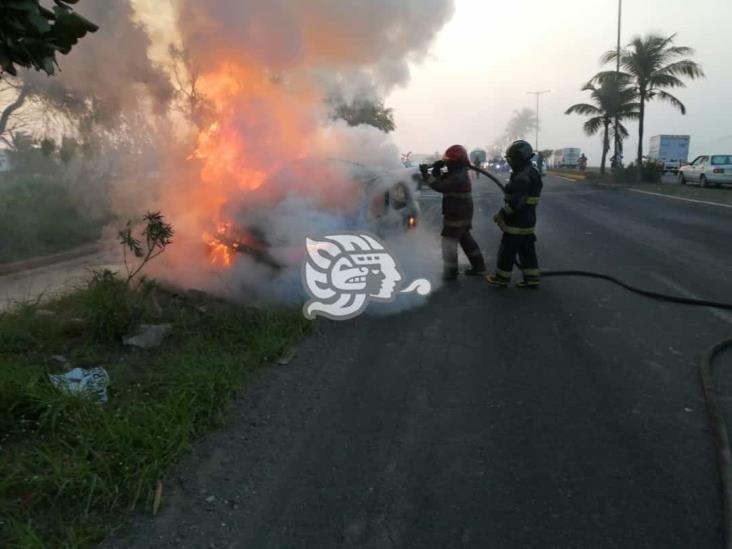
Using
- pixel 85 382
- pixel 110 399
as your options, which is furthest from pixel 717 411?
pixel 85 382

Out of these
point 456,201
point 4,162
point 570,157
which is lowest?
point 570,157

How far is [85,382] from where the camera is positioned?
12.4ft

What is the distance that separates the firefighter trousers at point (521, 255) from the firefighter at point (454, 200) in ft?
2.04

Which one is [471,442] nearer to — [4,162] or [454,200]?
[454,200]

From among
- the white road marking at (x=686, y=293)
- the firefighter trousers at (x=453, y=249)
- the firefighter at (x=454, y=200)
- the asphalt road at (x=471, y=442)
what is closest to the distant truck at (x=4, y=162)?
the firefighter at (x=454, y=200)

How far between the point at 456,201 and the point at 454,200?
0.09ft

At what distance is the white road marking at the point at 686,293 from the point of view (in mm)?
5414

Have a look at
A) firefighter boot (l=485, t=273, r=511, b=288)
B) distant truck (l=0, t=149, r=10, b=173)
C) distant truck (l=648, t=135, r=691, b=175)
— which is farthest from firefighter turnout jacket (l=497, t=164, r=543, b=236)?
distant truck (l=648, t=135, r=691, b=175)

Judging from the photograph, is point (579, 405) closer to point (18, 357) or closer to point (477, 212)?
point (18, 357)

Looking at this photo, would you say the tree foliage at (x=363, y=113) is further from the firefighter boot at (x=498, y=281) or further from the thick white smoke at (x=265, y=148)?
the firefighter boot at (x=498, y=281)

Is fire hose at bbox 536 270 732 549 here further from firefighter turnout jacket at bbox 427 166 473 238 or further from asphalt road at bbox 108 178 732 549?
firefighter turnout jacket at bbox 427 166 473 238

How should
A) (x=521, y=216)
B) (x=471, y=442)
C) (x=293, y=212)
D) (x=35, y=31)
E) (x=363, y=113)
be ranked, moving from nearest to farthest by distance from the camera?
(x=35, y=31), (x=471, y=442), (x=293, y=212), (x=521, y=216), (x=363, y=113)

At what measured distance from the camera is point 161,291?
602 centimetres

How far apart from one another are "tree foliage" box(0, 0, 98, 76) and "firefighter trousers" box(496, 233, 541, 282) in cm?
492
